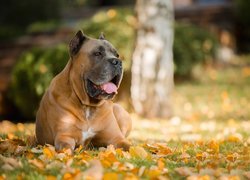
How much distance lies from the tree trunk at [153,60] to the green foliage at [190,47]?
3.92 m

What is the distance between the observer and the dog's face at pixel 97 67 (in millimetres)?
5441

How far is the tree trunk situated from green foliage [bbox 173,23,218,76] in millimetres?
3919

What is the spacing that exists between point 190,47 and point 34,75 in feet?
13.7

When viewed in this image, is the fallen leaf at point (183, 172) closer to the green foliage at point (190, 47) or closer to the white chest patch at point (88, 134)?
the white chest patch at point (88, 134)

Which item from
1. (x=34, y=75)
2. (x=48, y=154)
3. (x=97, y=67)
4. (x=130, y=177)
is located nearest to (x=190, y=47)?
(x=34, y=75)

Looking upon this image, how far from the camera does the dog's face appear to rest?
5.44 m

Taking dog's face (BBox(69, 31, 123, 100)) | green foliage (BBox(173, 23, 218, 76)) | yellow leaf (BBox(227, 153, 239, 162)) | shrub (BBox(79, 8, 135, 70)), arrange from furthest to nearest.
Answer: green foliage (BBox(173, 23, 218, 76)) → shrub (BBox(79, 8, 135, 70)) → dog's face (BBox(69, 31, 123, 100)) → yellow leaf (BBox(227, 153, 239, 162))

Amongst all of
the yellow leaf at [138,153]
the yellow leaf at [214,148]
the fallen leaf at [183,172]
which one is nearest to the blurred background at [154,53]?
the yellow leaf at [214,148]

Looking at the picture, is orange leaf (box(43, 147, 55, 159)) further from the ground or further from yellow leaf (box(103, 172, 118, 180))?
yellow leaf (box(103, 172, 118, 180))

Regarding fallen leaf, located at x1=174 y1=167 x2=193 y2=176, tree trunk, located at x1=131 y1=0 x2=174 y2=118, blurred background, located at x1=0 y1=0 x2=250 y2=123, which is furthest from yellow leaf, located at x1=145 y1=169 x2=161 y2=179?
tree trunk, located at x1=131 y1=0 x2=174 y2=118

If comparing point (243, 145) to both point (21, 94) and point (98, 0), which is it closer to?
point (21, 94)

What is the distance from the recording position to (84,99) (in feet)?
18.3

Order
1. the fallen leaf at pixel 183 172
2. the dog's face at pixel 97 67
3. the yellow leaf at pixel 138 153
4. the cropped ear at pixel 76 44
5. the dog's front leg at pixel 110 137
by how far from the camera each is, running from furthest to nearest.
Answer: the dog's front leg at pixel 110 137 → the cropped ear at pixel 76 44 → the dog's face at pixel 97 67 → the yellow leaf at pixel 138 153 → the fallen leaf at pixel 183 172

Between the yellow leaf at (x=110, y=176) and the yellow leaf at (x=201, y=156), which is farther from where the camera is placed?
the yellow leaf at (x=201, y=156)
